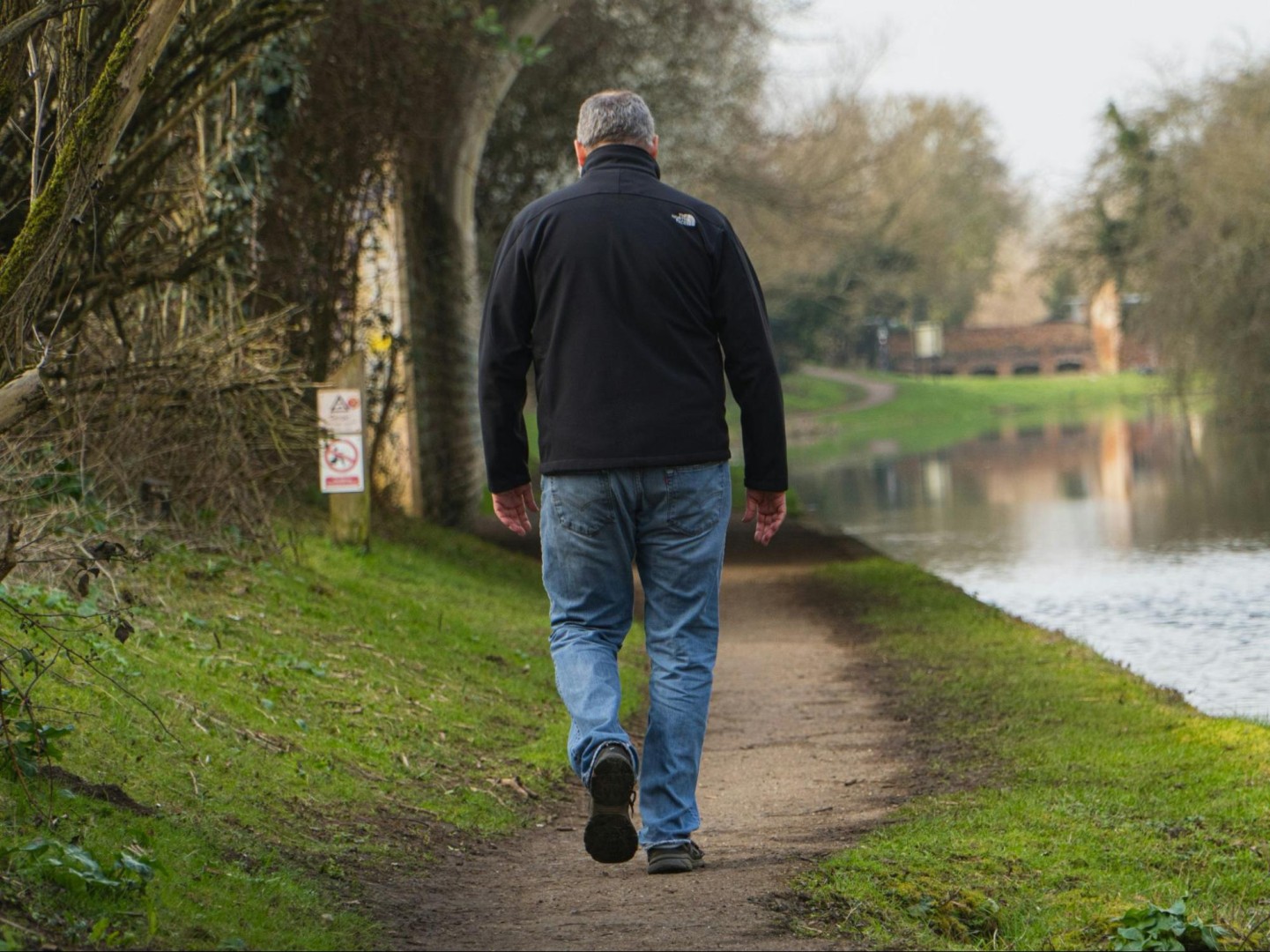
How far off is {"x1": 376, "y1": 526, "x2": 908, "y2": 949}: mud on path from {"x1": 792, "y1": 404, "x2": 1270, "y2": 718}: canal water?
240cm

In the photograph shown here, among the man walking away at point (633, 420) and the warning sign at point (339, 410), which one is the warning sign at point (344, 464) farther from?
the man walking away at point (633, 420)

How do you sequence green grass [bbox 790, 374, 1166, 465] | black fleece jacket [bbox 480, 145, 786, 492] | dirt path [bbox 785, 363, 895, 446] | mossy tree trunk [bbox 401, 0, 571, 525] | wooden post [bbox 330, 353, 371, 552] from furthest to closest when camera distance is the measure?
1. dirt path [bbox 785, 363, 895, 446]
2. green grass [bbox 790, 374, 1166, 465]
3. mossy tree trunk [bbox 401, 0, 571, 525]
4. wooden post [bbox 330, 353, 371, 552]
5. black fleece jacket [bbox 480, 145, 786, 492]

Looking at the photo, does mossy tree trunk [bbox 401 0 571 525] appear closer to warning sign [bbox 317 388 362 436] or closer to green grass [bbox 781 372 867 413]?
warning sign [bbox 317 388 362 436]

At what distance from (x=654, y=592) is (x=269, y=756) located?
7.01 feet

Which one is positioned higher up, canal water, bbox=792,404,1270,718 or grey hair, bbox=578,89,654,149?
grey hair, bbox=578,89,654,149

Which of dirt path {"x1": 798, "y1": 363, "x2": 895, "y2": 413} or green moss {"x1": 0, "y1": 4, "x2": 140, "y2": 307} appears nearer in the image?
green moss {"x1": 0, "y1": 4, "x2": 140, "y2": 307}

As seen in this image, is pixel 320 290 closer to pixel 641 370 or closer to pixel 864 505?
pixel 641 370

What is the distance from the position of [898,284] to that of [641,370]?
232 feet

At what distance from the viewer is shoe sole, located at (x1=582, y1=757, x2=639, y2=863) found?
15.3 ft

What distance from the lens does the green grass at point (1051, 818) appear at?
15.4ft

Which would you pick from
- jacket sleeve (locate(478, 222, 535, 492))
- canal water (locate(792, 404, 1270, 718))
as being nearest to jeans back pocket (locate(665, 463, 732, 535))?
jacket sleeve (locate(478, 222, 535, 492))

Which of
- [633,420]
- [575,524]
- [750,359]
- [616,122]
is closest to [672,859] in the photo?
[575,524]

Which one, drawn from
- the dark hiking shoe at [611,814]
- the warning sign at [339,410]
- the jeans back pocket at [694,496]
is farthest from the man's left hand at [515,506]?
the warning sign at [339,410]

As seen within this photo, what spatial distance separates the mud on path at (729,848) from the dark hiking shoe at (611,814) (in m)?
0.15
